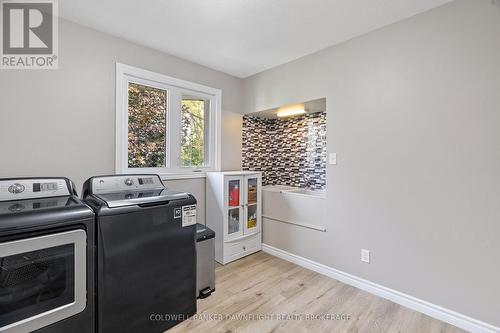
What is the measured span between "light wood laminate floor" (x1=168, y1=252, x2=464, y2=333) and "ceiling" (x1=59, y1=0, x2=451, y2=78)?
7.88 feet

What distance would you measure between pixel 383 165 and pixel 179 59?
2.46 metres

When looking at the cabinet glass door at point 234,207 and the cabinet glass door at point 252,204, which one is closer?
the cabinet glass door at point 234,207

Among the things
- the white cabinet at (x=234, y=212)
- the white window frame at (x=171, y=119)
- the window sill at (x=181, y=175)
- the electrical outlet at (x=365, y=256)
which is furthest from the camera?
the white cabinet at (x=234, y=212)

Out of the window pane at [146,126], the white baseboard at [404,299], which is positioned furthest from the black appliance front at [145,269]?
the white baseboard at [404,299]

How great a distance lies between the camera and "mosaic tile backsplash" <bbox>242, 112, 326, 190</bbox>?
10.4 ft

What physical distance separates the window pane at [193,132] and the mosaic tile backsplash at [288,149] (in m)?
0.64

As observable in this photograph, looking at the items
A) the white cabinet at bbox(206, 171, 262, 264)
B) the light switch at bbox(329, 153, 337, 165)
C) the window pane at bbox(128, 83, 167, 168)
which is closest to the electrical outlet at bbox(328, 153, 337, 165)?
the light switch at bbox(329, 153, 337, 165)

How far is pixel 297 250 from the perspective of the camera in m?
2.82

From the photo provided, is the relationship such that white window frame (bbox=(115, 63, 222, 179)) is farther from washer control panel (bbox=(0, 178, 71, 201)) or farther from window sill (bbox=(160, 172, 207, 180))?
washer control panel (bbox=(0, 178, 71, 201))

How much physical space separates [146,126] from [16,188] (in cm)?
129

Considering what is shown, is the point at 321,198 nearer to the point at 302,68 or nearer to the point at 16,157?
the point at 302,68

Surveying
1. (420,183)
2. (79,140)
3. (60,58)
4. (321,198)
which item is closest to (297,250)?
(321,198)

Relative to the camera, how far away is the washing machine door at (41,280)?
3.82 feet

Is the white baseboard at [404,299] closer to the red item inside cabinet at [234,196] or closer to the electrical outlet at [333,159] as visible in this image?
the red item inside cabinet at [234,196]
